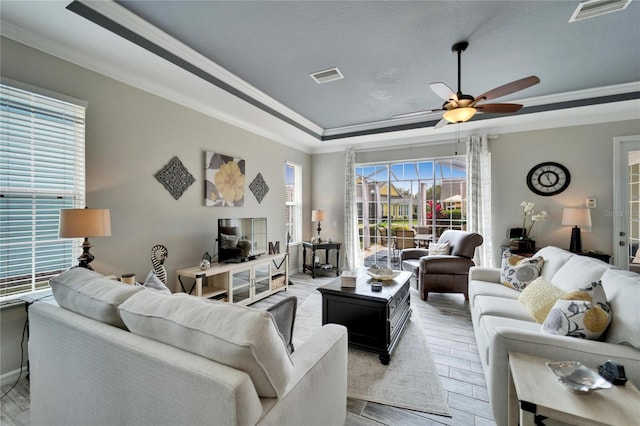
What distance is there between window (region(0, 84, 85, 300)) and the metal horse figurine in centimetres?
63

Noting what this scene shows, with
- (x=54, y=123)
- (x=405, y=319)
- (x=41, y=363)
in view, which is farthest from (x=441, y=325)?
(x=54, y=123)

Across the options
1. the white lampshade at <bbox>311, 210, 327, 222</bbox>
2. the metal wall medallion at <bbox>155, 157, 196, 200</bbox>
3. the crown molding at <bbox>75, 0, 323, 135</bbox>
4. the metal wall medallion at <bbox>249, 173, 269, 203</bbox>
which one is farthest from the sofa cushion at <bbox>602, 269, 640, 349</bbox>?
the white lampshade at <bbox>311, 210, 327, 222</bbox>

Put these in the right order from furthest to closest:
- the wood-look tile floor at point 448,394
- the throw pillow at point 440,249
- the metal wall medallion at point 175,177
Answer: the throw pillow at point 440,249 < the metal wall medallion at point 175,177 < the wood-look tile floor at point 448,394

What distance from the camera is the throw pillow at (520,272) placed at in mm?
2750

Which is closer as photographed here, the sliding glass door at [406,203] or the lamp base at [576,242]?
the lamp base at [576,242]

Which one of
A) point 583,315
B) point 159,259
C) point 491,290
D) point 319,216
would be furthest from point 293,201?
point 583,315

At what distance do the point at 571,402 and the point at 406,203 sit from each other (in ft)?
14.8

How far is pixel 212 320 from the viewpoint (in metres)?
0.97

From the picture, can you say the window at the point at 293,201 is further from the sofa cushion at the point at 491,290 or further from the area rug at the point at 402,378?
the sofa cushion at the point at 491,290

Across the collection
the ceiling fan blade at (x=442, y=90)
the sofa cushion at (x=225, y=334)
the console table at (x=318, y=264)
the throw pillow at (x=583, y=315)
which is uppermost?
the ceiling fan blade at (x=442, y=90)

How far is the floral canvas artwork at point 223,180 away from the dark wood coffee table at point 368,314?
2.14 m

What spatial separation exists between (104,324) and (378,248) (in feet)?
16.7

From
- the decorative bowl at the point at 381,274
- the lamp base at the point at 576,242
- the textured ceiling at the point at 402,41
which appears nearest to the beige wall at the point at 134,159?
the textured ceiling at the point at 402,41

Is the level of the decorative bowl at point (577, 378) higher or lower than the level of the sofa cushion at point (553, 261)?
lower
